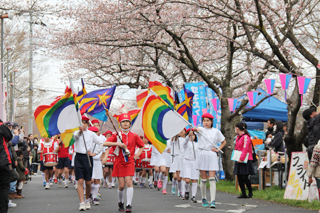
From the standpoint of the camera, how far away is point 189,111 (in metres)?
13.3

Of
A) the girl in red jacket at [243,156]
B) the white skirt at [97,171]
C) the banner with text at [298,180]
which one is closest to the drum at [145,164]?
the white skirt at [97,171]

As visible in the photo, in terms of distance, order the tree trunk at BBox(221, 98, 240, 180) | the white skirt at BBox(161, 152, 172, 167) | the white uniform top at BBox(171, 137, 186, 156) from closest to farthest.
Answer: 1. the white uniform top at BBox(171, 137, 186, 156)
2. the white skirt at BBox(161, 152, 172, 167)
3. the tree trunk at BBox(221, 98, 240, 180)

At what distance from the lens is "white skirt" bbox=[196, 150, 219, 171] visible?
1005 centimetres

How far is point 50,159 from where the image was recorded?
16438 mm

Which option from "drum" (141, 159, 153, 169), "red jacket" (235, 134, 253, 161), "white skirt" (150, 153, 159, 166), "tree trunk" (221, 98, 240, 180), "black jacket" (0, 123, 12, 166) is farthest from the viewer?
"drum" (141, 159, 153, 169)

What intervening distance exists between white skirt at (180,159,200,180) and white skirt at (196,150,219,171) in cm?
135

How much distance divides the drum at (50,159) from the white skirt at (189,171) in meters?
6.09

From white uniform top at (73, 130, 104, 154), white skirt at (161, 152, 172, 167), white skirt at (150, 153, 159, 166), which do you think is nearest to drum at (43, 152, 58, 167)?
white skirt at (150, 153, 159, 166)

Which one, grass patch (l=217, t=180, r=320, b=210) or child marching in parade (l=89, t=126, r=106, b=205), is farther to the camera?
child marching in parade (l=89, t=126, r=106, b=205)

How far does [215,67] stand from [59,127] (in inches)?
595

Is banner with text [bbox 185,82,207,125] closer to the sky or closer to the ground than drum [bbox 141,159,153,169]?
closer to the sky

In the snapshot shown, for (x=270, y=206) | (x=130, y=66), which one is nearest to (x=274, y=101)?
(x=130, y=66)

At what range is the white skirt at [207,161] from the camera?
10047mm

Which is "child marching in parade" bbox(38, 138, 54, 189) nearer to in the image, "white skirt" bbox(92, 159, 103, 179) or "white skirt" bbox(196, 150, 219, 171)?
"white skirt" bbox(92, 159, 103, 179)
